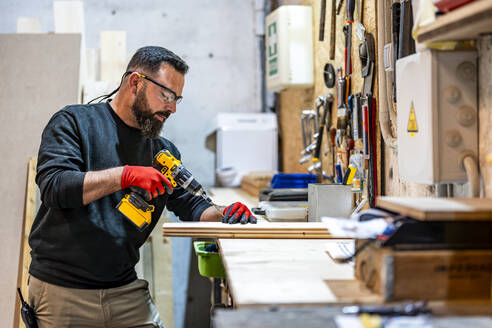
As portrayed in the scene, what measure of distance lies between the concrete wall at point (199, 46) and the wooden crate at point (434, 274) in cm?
365

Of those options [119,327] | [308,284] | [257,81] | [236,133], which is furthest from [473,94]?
[257,81]

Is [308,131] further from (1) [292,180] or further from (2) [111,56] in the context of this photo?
(2) [111,56]

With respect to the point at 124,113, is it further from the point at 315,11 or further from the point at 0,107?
the point at 315,11

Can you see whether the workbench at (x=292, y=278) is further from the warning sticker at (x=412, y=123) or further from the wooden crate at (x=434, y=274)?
the warning sticker at (x=412, y=123)

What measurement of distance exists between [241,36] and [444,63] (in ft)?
11.1

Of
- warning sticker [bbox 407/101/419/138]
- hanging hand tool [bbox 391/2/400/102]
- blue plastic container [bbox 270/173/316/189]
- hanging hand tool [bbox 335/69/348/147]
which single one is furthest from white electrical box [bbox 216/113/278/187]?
warning sticker [bbox 407/101/419/138]

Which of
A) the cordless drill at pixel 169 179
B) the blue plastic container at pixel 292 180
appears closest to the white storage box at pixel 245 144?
the blue plastic container at pixel 292 180

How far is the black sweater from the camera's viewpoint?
2112 millimetres

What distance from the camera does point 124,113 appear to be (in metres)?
2.38

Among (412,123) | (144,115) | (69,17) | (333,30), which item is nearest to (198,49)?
(69,17)

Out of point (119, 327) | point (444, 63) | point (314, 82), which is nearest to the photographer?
point (444, 63)

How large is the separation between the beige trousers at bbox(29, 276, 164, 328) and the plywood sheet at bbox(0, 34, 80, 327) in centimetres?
138

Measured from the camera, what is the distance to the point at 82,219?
2.16m

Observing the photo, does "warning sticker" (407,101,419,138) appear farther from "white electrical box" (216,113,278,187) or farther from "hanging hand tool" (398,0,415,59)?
"white electrical box" (216,113,278,187)
